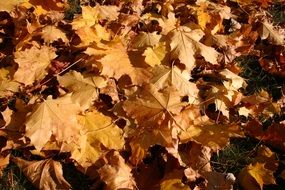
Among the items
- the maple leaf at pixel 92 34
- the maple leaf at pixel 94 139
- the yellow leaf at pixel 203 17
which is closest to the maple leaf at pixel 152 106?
the maple leaf at pixel 94 139

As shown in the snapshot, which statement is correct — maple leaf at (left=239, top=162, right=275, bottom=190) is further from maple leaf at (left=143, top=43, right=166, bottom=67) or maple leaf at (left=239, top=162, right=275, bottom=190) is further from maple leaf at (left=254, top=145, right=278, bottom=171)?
maple leaf at (left=143, top=43, right=166, bottom=67)

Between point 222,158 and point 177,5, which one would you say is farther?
point 177,5

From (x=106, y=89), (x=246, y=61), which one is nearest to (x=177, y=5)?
(x=246, y=61)

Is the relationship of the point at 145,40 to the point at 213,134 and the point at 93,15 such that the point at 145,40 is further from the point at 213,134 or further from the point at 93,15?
the point at 213,134

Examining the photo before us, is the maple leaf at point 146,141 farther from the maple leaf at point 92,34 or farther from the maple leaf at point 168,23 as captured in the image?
the maple leaf at point 168,23

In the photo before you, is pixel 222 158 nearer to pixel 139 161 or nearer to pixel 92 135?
pixel 139 161
